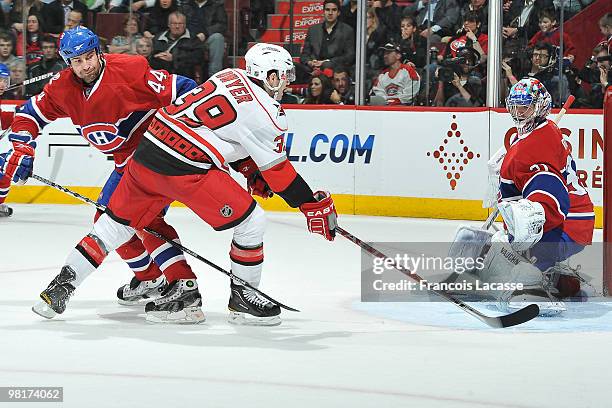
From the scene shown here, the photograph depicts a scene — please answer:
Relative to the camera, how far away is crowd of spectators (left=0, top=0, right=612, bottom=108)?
8.09m

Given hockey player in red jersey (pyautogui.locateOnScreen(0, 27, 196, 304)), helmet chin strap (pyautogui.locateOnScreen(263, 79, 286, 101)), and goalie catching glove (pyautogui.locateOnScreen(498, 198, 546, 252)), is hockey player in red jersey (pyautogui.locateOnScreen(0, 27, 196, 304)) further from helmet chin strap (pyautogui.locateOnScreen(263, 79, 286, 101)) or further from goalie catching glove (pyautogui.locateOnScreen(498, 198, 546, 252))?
goalie catching glove (pyautogui.locateOnScreen(498, 198, 546, 252))

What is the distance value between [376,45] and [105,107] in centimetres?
430

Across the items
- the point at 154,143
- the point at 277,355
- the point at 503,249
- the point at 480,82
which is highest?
the point at 480,82

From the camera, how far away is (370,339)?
164 inches

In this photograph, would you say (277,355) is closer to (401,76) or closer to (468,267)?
(468,267)

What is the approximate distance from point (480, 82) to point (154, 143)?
4428 millimetres

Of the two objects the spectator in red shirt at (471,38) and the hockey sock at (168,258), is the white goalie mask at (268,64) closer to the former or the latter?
the hockey sock at (168,258)

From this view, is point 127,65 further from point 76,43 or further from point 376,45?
point 376,45

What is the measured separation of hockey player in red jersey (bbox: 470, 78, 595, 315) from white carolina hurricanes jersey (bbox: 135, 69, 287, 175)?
42.4 inches

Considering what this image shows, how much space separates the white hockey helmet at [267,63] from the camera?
4238 millimetres

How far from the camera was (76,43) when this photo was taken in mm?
4500

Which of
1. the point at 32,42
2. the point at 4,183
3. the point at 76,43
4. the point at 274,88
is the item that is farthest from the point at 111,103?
the point at 32,42

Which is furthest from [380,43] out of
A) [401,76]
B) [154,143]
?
[154,143]

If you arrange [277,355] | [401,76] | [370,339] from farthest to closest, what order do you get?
[401,76] → [370,339] → [277,355]
